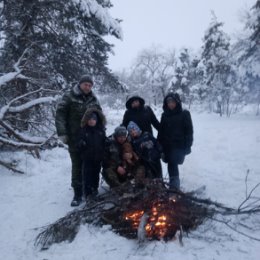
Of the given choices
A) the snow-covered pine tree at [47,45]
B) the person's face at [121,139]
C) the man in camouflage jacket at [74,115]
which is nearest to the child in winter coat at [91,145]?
the man in camouflage jacket at [74,115]

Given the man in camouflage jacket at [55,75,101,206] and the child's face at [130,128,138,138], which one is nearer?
the man in camouflage jacket at [55,75,101,206]

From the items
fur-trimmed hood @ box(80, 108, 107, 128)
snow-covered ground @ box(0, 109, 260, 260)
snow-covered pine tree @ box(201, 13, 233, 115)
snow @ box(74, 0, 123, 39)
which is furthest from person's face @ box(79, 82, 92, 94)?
snow-covered pine tree @ box(201, 13, 233, 115)

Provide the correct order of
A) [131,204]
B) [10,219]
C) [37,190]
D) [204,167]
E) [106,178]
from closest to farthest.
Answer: [131,204]
[10,219]
[106,178]
[37,190]
[204,167]

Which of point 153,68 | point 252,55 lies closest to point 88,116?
point 252,55

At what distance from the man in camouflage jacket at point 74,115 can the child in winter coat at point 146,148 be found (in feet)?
2.52

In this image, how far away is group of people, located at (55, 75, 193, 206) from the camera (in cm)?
550

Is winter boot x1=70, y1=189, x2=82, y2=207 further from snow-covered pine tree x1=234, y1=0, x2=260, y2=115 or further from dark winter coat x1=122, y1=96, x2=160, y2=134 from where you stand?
snow-covered pine tree x1=234, y1=0, x2=260, y2=115

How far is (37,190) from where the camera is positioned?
21.7 ft

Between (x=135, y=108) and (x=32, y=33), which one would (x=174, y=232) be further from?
(x=32, y=33)

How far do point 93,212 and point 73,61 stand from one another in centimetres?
771

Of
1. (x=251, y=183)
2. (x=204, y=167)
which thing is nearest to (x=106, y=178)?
(x=251, y=183)

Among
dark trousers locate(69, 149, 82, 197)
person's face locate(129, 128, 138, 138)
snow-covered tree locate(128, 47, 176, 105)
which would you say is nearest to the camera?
dark trousers locate(69, 149, 82, 197)

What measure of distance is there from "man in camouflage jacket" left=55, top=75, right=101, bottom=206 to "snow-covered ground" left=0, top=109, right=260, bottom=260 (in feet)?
1.58

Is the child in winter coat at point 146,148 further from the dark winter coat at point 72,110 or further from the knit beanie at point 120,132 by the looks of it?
the dark winter coat at point 72,110
